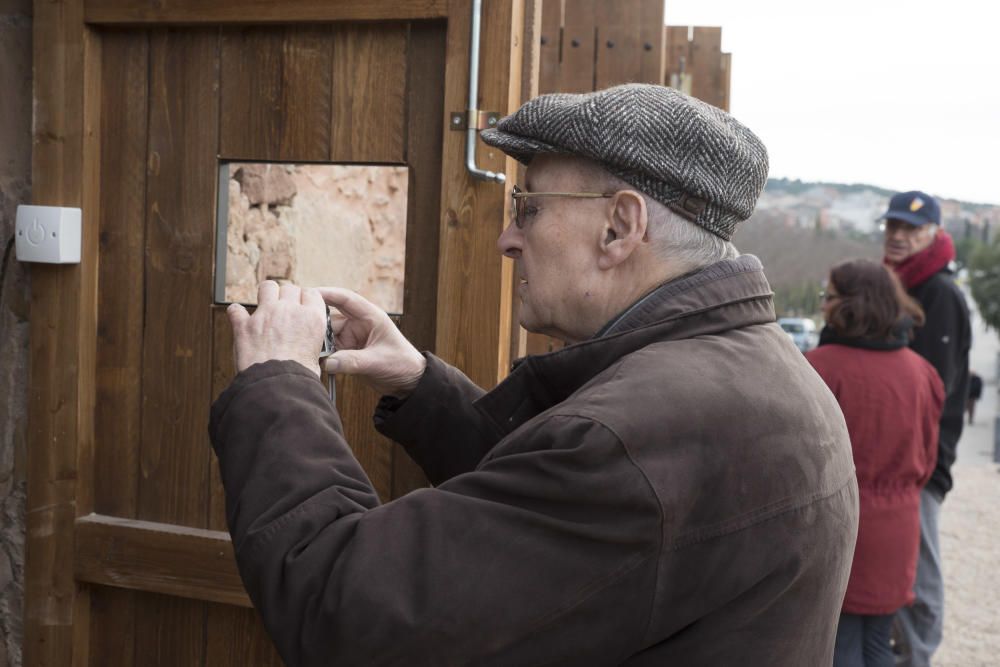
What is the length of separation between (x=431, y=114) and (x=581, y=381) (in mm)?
1019

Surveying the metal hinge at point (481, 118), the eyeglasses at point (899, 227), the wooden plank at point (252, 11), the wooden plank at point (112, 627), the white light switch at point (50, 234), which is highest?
the wooden plank at point (252, 11)

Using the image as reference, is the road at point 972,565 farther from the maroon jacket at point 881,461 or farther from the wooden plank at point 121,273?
the wooden plank at point 121,273

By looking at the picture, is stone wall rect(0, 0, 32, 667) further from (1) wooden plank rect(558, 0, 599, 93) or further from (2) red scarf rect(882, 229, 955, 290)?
(2) red scarf rect(882, 229, 955, 290)

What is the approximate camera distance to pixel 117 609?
2705 millimetres

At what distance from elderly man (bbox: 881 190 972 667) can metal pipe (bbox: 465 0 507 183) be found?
2705mm

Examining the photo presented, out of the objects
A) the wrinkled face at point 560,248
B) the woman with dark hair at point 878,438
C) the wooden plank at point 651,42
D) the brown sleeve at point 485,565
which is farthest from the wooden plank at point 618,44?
the brown sleeve at point 485,565

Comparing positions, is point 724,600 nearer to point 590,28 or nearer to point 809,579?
point 809,579

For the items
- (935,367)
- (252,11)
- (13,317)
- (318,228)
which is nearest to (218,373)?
(318,228)

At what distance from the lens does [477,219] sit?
2.35 meters

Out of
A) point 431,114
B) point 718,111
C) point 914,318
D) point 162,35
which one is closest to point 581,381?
point 718,111

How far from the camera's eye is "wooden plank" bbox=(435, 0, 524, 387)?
2.31m

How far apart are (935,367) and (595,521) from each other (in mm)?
3465

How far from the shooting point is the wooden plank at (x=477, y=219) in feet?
7.57

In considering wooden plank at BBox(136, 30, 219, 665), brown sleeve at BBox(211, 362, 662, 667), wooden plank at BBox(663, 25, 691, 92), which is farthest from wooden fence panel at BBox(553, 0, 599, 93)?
brown sleeve at BBox(211, 362, 662, 667)
